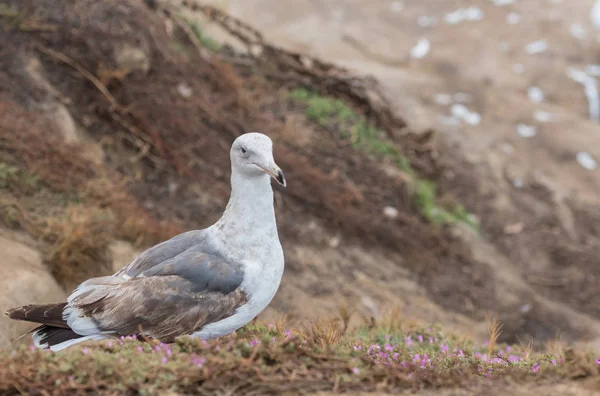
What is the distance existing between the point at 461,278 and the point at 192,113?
4349mm

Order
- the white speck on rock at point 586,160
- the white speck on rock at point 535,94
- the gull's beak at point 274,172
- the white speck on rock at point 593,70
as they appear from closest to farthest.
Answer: the gull's beak at point 274,172 → the white speck on rock at point 586,160 → the white speck on rock at point 535,94 → the white speck on rock at point 593,70

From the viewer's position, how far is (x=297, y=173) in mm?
9516

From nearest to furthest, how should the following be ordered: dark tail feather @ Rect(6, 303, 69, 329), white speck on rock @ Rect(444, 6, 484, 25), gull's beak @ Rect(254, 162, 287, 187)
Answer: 1. dark tail feather @ Rect(6, 303, 69, 329)
2. gull's beak @ Rect(254, 162, 287, 187)
3. white speck on rock @ Rect(444, 6, 484, 25)

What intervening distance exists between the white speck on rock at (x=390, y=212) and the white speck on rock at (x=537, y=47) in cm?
973

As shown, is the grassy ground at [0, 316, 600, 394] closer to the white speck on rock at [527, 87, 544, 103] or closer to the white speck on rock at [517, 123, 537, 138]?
the white speck on rock at [517, 123, 537, 138]

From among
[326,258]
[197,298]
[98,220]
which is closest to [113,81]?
[98,220]

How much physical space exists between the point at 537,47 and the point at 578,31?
1515 millimetres

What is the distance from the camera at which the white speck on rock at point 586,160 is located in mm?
13641

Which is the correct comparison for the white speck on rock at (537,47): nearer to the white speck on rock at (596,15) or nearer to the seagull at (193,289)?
the white speck on rock at (596,15)

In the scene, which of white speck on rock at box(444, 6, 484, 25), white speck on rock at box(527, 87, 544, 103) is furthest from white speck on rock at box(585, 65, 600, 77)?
white speck on rock at box(444, 6, 484, 25)

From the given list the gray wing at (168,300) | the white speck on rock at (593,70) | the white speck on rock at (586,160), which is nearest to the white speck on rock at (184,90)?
the gray wing at (168,300)

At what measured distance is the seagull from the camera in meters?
4.23

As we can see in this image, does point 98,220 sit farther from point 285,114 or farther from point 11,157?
point 285,114

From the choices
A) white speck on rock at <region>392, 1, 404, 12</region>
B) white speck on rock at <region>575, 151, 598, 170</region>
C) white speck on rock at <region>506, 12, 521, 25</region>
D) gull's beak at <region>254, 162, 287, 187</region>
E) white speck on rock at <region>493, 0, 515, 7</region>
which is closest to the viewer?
gull's beak at <region>254, 162, 287, 187</region>
